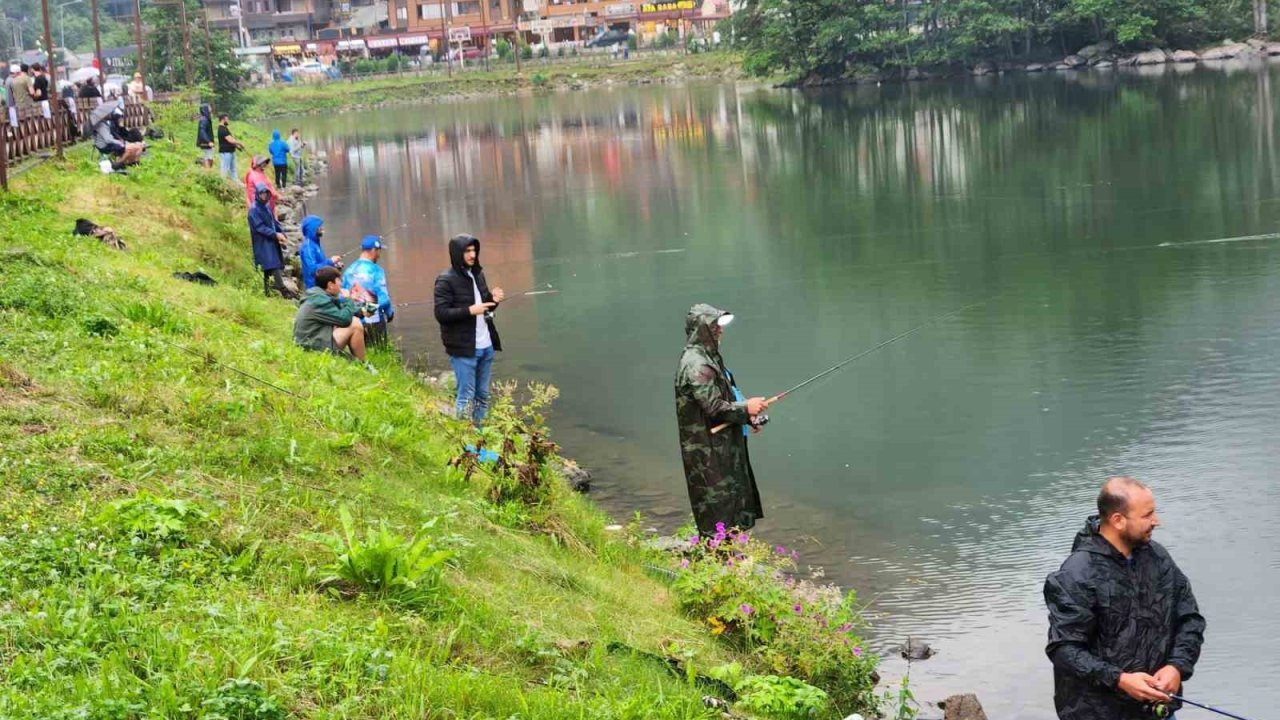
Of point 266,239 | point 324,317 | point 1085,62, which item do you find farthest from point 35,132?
point 1085,62

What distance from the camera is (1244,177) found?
31625 millimetres

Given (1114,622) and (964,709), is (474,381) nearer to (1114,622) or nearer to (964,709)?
(964,709)

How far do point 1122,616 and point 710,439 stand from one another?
13.1ft

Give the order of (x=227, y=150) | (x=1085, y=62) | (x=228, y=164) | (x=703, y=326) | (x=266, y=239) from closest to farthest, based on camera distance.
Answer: (x=703, y=326), (x=266, y=239), (x=227, y=150), (x=228, y=164), (x=1085, y=62)

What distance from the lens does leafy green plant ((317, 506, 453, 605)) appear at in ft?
24.0

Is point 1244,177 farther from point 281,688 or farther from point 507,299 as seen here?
point 281,688

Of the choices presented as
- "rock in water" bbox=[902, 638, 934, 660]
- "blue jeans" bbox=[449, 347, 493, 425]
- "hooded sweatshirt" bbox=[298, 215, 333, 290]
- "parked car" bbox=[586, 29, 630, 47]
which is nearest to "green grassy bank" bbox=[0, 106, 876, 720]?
"rock in water" bbox=[902, 638, 934, 660]

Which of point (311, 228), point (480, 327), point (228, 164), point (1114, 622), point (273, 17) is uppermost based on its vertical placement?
point (273, 17)

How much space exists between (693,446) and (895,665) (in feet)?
6.26

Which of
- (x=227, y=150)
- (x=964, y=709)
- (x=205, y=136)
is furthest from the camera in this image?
(x=205, y=136)

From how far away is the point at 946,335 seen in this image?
19.2 m

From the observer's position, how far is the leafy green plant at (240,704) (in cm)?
572

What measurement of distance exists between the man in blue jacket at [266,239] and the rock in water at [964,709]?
1277 cm

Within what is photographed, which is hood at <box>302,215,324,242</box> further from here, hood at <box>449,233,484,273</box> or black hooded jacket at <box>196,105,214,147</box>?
black hooded jacket at <box>196,105,214,147</box>
